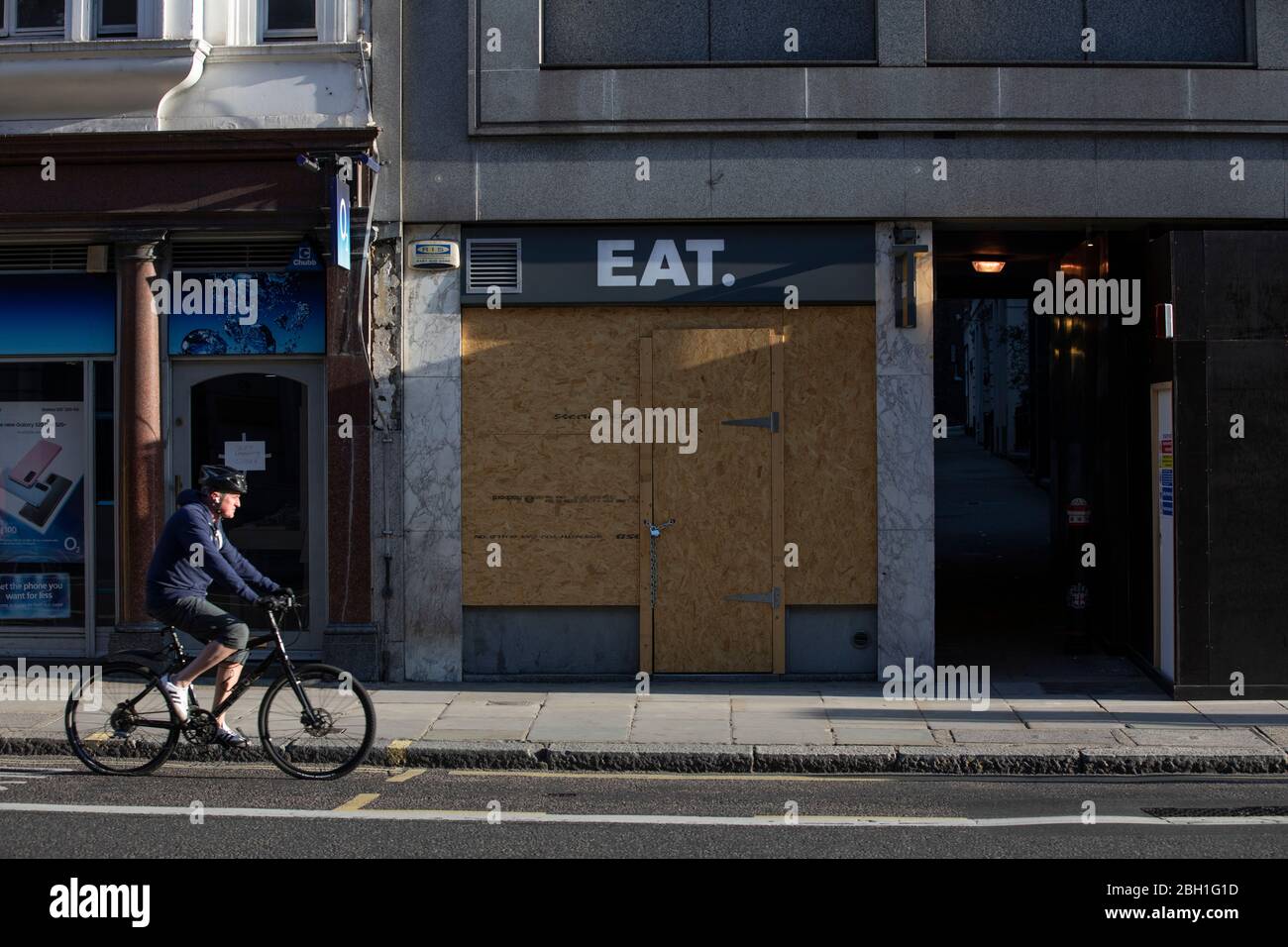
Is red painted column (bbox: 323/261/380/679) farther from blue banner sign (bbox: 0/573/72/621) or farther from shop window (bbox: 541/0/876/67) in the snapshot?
shop window (bbox: 541/0/876/67)

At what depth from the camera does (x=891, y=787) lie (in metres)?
7.81

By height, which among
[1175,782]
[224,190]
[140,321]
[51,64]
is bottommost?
[1175,782]

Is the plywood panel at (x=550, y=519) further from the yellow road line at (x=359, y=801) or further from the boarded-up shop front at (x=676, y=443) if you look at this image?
the yellow road line at (x=359, y=801)

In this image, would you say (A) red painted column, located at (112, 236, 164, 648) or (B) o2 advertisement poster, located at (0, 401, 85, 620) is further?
(B) o2 advertisement poster, located at (0, 401, 85, 620)

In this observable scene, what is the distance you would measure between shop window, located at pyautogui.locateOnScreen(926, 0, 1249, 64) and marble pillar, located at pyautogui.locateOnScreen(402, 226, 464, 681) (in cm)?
479

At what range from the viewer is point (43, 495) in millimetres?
11492

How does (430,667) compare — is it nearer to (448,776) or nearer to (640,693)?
(640,693)

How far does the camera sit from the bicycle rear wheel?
25.6ft

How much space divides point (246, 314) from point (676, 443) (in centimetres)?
393

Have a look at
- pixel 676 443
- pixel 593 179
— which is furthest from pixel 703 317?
pixel 593 179

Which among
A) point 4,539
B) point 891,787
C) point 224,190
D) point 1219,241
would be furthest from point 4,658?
point 1219,241

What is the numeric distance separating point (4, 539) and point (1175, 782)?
32.5ft

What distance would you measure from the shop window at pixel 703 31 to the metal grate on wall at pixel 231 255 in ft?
9.36

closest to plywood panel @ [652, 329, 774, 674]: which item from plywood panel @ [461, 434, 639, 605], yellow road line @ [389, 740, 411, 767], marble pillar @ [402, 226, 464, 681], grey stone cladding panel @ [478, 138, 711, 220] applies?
plywood panel @ [461, 434, 639, 605]
